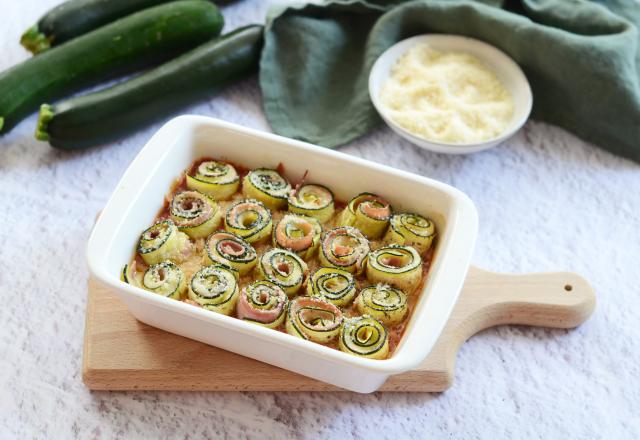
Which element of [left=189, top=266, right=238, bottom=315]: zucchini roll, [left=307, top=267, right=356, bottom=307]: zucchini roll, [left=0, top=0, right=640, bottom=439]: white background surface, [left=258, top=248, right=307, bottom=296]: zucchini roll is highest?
[left=189, top=266, right=238, bottom=315]: zucchini roll

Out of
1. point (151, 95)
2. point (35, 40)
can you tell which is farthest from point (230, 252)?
point (35, 40)

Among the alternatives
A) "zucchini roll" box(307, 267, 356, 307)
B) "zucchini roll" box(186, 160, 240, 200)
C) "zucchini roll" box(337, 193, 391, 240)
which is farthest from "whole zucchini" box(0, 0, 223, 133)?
"zucchini roll" box(307, 267, 356, 307)

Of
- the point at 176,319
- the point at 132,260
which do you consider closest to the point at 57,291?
the point at 132,260

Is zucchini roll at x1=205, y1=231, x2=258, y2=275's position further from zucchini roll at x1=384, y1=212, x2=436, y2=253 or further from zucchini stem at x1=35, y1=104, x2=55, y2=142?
zucchini stem at x1=35, y1=104, x2=55, y2=142

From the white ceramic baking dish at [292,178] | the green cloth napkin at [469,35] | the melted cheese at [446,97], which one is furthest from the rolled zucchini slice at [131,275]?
the melted cheese at [446,97]

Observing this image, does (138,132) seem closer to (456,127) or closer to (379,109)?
(379,109)

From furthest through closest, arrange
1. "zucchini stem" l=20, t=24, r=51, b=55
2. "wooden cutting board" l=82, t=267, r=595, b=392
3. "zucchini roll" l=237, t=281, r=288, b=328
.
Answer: "zucchini stem" l=20, t=24, r=51, b=55
"wooden cutting board" l=82, t=267, r=595, b=392
"zucchini roll" l=237, t=281, r=288, b=328
